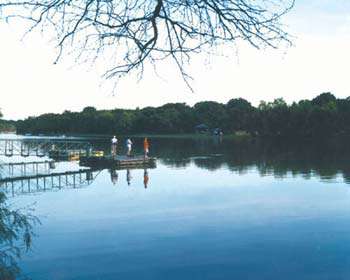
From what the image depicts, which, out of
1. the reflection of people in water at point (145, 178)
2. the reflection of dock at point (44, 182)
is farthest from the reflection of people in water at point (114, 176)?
the reflection of people in water at point (145, 178)

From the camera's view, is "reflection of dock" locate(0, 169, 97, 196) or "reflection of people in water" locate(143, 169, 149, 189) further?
"reflection of people in water" locate(143, 169, 149, 189)

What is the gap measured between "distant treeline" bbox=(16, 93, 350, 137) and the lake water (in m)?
83.6

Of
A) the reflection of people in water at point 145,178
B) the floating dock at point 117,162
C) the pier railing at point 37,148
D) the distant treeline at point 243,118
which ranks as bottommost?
the reflection of people in water at point 145,178

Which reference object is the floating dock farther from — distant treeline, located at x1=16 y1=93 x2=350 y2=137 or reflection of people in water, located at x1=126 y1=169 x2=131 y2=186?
distant treeline, located at x1=16 y1=93 x2=350 y2=137

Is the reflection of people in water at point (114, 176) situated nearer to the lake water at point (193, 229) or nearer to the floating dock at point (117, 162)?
the lake water at point (193, 229)

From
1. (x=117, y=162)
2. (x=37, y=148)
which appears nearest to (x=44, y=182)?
(x=117, y=162)

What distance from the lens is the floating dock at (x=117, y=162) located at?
5350 centimetres

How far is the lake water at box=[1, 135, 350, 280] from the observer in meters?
16.8

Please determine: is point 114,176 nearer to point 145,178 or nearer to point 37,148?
point 145,178

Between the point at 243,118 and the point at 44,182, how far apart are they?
4355 inches

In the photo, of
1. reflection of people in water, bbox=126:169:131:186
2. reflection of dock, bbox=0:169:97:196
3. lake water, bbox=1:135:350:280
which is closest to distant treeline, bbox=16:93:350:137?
reflection of people in water, bbox=126:169:131:186

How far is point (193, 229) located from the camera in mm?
22359

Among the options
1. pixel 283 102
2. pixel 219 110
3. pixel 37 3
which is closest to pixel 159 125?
pixel 219 110

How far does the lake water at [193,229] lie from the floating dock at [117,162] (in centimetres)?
1238
